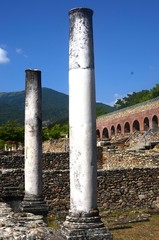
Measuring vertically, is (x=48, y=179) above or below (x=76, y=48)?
below

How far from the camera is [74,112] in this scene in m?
7.28

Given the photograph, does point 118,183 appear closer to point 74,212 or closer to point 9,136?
point 74,212

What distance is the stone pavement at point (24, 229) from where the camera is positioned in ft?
21.1

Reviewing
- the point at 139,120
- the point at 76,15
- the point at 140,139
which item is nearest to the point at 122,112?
the point at 139,120

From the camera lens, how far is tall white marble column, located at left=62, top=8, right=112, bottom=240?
703cm

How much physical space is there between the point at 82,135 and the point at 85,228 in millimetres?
1558

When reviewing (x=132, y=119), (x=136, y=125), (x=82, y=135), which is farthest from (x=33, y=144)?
(x=136, y=125)

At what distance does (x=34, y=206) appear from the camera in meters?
10.3

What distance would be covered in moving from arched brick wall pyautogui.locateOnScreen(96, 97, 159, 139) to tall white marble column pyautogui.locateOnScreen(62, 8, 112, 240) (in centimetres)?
3491

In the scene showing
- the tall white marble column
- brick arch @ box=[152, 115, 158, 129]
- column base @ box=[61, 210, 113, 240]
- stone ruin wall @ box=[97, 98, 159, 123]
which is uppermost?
stone ruin wall @ box=[97, 98, 159, 123]

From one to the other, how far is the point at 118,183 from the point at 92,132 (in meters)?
7.45

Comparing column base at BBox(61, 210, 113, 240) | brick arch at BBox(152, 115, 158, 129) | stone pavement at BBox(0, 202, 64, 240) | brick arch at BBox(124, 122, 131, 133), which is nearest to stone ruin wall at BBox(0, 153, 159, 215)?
stone pavement at BBox(0, 202, 64, 240)

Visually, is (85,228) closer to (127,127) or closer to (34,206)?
A: (34,206)

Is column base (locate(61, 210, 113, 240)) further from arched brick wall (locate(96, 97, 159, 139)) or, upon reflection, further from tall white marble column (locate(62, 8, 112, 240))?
arched brick wall (locate(96, 97, 159, 139))
